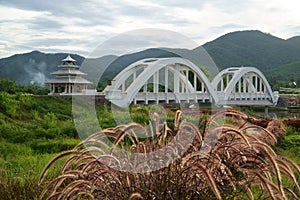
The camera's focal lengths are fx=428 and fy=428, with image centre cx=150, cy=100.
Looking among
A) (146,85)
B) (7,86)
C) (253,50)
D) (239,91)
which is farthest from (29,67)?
(146,85)

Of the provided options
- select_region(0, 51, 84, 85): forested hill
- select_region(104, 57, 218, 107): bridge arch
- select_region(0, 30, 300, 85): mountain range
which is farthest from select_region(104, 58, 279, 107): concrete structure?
select_region(0, 51, 84, 85): forested hill

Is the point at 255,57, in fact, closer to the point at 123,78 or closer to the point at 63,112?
the point at 123,78

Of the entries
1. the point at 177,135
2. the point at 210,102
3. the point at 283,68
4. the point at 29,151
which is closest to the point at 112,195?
the point at 177,135

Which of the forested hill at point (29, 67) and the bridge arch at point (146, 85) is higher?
the forested hill at point (29, 67)

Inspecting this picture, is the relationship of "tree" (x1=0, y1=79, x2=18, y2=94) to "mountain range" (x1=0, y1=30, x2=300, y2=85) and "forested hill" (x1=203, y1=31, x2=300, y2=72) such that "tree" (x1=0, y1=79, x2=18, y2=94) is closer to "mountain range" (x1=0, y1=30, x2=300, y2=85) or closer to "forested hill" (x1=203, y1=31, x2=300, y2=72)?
"mountain range" (x1=0, y1=30, x2=300, y2=85)

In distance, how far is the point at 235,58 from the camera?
110 m

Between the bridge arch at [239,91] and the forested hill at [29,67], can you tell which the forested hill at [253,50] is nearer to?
the forested hill at [29,67]

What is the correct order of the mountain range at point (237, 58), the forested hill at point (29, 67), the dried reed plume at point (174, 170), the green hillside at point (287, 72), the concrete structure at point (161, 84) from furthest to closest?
the green hillside at point (287, 72), the mountain range at point (237, 58), the forested hill at point (29, 67), the concrete structure at point (161, 84), the dried reed plume at point (174, 170)

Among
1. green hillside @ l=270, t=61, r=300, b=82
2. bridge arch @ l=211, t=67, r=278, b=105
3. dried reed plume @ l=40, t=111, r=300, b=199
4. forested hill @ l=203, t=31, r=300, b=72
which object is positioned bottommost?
dried reed plume @ l=40, t=111, r=300, b=199

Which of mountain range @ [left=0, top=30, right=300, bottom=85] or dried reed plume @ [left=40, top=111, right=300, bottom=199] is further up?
mountain range @ [left=0, top=30, right=300, bottom=85]

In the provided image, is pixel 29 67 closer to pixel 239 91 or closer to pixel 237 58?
pixel 237 58

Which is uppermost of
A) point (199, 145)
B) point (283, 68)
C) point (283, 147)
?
point (283, 68)

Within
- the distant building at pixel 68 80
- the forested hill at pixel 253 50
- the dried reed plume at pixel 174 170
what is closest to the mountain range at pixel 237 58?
the forested hill at pixel 253 50

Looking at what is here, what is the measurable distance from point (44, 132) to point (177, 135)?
7.35 m
